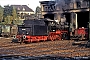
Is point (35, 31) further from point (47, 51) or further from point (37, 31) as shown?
point (47, 51)

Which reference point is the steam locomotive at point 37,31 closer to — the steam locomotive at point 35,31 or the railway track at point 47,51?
the steam locomotive at point 35,31

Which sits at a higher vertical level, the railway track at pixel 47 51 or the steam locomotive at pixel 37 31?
the steam locomotive at pixel 37 31

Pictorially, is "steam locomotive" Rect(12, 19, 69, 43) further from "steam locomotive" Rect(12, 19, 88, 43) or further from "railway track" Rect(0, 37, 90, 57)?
"railway track" Rect(0, 37, 90, 57)

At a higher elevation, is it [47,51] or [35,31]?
[35,31]

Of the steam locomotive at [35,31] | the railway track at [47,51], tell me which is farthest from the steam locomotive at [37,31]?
the railway track at [47,51]

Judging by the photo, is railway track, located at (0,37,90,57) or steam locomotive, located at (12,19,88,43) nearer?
railway track, located at (0,37,90,57)

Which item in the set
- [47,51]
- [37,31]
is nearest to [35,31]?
[37,31]

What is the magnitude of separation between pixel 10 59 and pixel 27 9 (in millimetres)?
108225

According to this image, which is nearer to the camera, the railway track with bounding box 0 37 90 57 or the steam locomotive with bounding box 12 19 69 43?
the railway track with bounding box 0 37 90 57

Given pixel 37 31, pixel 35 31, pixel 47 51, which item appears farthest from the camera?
pixel 37 31

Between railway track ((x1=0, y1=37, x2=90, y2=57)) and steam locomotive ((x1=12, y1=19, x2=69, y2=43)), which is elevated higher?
steam locomotive ((x1=12, y1=19, x2=69, y2=43))

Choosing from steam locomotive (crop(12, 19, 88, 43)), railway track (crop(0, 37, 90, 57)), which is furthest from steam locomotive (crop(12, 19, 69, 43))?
railway track (crop(0, 37, 90, 57))

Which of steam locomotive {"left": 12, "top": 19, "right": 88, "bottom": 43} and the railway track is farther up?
steam locomotive {"left": 12, "top": 19, "right": 88, "bottom": 43}

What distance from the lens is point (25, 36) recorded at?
22.6m
